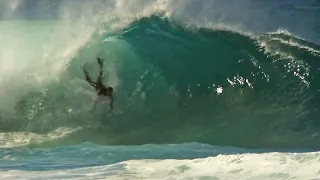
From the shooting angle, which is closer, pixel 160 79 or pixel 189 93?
pixel 189 93

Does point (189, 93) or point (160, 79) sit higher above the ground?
point (160, 79)

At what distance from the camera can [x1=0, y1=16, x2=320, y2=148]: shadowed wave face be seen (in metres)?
10.7

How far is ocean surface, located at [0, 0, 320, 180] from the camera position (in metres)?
10.4

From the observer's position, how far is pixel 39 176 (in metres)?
7.09

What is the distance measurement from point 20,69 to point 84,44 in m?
1.51

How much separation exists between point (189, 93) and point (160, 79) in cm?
69

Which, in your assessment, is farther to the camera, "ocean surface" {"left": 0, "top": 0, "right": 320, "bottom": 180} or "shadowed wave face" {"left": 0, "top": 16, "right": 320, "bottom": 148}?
"shadowed wave face" {"left": 0, "top": 16, "right": 320, "bottom": 148}

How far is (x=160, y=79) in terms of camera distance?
38.5ft

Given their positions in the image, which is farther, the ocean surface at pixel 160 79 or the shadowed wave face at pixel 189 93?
the shadowed wave face at pixel 189 93

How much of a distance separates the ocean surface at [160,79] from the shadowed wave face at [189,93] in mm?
20

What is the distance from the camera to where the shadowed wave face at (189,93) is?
35.1ft

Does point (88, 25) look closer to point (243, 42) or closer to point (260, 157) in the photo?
point (243, 42)

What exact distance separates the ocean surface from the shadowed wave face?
20mm

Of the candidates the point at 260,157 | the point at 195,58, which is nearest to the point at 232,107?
the point at 195,58
